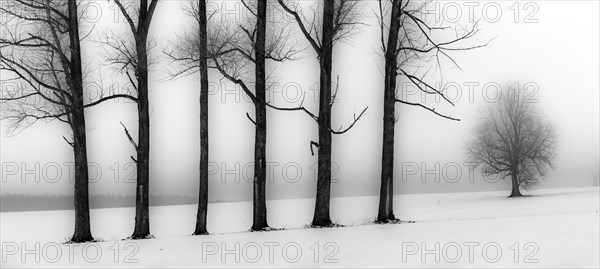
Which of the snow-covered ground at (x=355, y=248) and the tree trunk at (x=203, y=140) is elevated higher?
the tree trunk at (x=203, y=140)

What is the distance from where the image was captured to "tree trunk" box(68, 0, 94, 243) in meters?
19.8

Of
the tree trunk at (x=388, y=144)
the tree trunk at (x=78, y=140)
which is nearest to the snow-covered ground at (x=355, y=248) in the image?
the tree trunk at (x=78, y=140)

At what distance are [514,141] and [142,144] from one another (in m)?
37.7

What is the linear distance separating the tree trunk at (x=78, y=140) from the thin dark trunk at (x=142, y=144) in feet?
5.41

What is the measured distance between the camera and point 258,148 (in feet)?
69.3

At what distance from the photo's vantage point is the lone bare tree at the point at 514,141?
4997cm

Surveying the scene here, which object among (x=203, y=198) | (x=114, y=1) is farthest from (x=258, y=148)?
(x=114, y=1)

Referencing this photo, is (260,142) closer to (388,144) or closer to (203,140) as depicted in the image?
(203,140)

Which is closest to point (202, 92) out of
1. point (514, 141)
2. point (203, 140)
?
point (203, 140)

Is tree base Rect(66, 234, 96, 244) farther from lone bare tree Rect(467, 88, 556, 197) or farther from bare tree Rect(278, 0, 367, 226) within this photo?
lone bare tree Rect(467, 88, 556, 197)

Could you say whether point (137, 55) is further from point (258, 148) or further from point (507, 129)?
point (507, 129)

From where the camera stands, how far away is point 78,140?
19.7m

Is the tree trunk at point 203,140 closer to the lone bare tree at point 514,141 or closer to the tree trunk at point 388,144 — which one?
the tree trunk at point 388,144

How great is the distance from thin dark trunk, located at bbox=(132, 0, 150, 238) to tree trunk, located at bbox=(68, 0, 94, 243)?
1648mm
